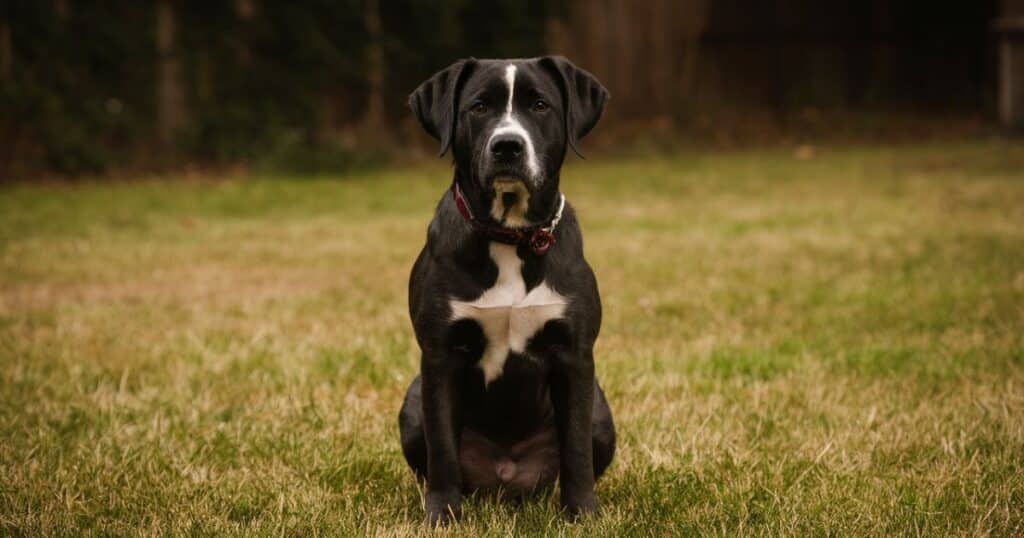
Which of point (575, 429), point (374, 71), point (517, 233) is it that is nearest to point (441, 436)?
point (575, 429)

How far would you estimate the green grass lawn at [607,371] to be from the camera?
3.35 metres

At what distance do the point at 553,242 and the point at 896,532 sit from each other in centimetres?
119

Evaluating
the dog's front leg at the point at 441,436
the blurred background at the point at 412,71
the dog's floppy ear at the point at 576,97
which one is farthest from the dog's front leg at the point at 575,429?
the blurred background at the point at 412,71

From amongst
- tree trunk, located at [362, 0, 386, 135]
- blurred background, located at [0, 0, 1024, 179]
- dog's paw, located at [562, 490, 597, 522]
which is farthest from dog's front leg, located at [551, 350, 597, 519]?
tree trunk, located at [362, 0, 386, 135]

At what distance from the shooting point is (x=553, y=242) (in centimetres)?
328

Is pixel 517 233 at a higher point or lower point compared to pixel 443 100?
lower

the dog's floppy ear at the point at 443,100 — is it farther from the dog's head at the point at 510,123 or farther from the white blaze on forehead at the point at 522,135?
the white blaze on forehead at the point at 522,135

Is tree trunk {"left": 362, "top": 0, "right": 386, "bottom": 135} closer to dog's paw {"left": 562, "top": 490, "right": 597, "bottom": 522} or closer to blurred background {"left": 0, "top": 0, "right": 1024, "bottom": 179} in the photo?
blurred background {"left": 0, "top": 0, "right": 1024, "bottom": 179}

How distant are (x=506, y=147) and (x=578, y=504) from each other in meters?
1.02

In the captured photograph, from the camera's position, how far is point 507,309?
3150 millimetres

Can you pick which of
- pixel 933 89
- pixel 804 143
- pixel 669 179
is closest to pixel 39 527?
pixel 669 179

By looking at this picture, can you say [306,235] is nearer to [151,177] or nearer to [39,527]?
[151,177]

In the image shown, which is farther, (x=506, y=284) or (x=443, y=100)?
(x=443, y=100)

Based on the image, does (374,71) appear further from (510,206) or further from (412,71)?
(510,206)
